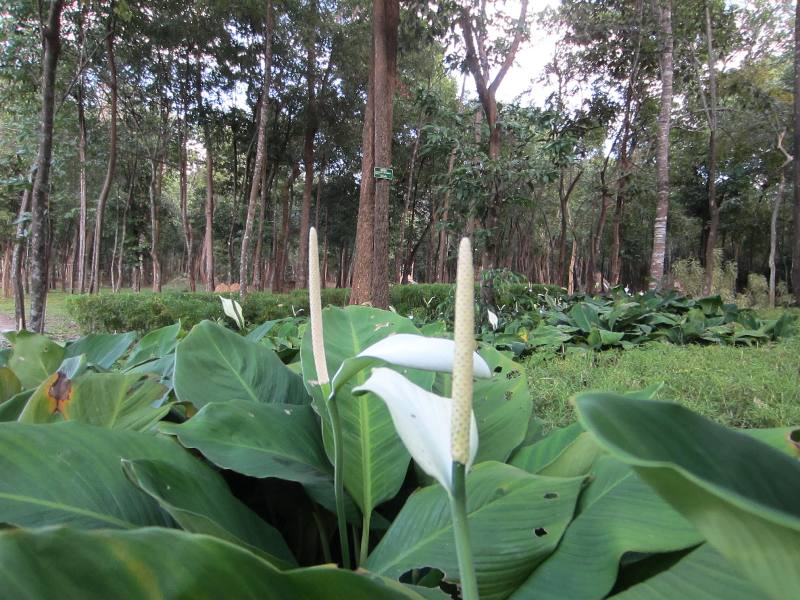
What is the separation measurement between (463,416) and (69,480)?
0.42 meters

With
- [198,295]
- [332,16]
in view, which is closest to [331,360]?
[198,295]

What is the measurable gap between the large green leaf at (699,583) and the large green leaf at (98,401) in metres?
0.67

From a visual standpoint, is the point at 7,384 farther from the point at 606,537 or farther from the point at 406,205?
the point at 406,205

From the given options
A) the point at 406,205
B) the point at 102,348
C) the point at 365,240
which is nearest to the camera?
the point at 102,348

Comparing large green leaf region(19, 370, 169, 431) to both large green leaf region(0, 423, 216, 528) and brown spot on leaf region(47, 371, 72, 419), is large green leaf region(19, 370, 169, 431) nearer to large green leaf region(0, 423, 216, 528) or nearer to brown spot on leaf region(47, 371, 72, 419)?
brown spot on leaf region(47, 371, 72, 419)

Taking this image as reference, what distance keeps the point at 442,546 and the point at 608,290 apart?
31.9 ft

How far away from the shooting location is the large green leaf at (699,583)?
399mm

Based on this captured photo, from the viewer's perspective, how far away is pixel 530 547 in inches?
20.2

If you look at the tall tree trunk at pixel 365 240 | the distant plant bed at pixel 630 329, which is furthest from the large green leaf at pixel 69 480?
the tall tree trunk at pixel 365 240

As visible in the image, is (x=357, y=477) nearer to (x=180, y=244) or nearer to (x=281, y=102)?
(x=281, y=102)

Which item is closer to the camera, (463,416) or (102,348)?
(463,416)

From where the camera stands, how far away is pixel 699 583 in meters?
0.42

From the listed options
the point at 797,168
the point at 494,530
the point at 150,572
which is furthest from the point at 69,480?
the point at 797,168

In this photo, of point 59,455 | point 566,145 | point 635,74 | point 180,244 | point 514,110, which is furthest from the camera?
point 180,244
